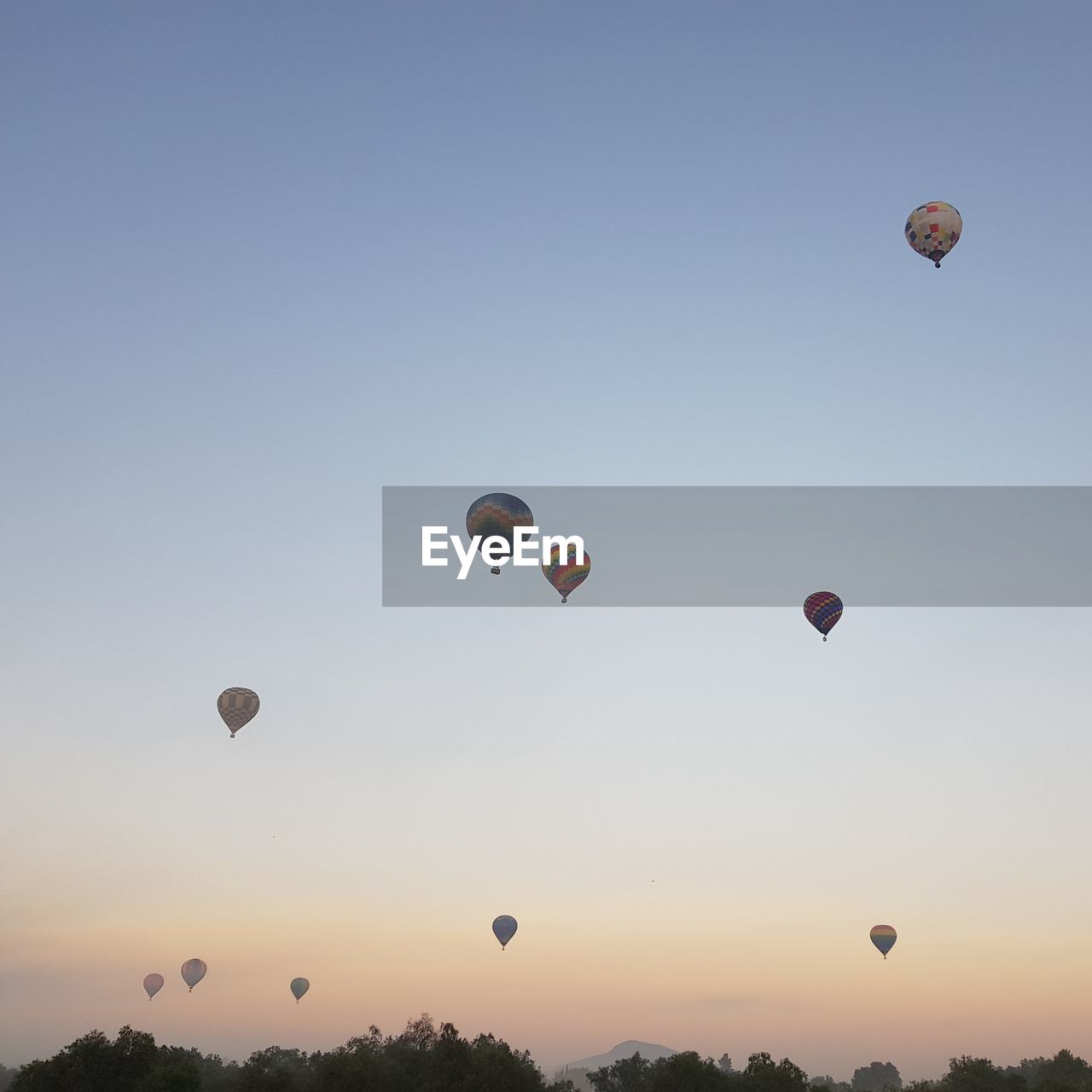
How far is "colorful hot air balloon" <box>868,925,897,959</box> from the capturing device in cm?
10056

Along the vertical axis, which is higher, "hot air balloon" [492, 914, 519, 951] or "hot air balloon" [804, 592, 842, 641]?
"hot air balloon" [804, 592, 842, 641]

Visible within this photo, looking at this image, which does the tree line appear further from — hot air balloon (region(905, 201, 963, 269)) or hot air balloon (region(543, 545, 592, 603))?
hot air balloon (region(905, 201, 963, 269))

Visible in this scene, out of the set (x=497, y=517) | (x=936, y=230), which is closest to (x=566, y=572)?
(x=497, y=517)

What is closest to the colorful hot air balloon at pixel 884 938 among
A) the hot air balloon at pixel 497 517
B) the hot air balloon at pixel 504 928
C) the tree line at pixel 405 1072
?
the tree line at pixel 405 1072

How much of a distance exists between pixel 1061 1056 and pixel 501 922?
336 feet

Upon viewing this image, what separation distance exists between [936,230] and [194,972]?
9904 centimetres

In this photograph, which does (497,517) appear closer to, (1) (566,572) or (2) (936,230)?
(1) (566,572)

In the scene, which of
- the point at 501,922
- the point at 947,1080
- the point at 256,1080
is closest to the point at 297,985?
the point at 501,922

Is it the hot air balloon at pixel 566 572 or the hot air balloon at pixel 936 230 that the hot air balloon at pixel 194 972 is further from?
the hot air balloon at pixel 936 230

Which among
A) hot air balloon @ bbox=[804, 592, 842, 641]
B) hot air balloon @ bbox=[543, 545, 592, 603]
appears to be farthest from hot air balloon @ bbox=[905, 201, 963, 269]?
hot air balloon @ bbox=[543, 545, 592, 603]

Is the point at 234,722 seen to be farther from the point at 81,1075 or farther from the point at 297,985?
the point at 297,985

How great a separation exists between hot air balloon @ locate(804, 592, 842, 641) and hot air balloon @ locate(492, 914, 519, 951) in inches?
1676

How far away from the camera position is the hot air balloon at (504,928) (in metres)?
99.9

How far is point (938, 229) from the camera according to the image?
73.8m
